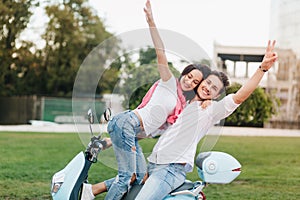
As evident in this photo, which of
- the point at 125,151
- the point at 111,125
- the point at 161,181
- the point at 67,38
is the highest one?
the point at 67,38

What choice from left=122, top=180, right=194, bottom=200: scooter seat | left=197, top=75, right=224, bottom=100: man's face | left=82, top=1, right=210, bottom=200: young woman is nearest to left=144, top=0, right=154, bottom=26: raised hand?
left=82, top=1, right=210, bottom=200: young woman

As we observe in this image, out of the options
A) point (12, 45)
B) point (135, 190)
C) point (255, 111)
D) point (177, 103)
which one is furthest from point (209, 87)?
point (12, 45)

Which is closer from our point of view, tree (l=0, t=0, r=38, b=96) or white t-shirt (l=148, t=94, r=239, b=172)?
white t-shirt (l=148, t=94, r=239, b=172)

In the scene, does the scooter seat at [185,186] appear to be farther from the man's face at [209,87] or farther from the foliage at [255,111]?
the foliage at [255,111]

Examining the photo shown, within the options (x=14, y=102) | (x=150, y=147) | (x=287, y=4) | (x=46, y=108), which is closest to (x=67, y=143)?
(x=150, y=147)

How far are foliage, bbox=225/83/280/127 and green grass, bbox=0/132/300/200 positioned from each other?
590 cm

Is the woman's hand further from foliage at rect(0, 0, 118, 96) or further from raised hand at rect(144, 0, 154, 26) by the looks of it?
foliage at rect(0, 0, 118, 96)

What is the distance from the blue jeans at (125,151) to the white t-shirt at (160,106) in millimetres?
50

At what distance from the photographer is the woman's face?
2916mm

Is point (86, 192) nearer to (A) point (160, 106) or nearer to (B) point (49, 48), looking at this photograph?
(A) point (160, 106)

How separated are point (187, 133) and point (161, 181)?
27cm

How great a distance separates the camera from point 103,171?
6246 millimetres

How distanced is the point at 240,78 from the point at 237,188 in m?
13.1

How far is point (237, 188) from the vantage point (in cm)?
531
